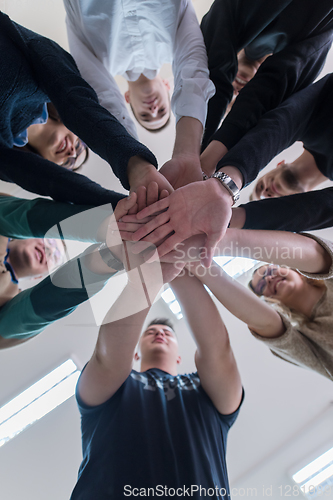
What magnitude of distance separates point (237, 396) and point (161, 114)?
4.93 feet

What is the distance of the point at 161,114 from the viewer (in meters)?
1.59

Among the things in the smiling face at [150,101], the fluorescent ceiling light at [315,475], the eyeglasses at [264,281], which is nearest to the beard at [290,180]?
the eyeglasses at [264,281]

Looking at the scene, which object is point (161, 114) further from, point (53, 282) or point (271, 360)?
point (271, 360)

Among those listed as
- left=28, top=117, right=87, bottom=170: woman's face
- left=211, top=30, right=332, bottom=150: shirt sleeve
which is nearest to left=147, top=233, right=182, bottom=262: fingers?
left=211, top=30, right=332, bottom=150: shirt sleeve

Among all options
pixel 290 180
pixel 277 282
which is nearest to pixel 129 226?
pixel 277 282

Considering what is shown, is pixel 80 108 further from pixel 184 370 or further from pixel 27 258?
pixel 184 370

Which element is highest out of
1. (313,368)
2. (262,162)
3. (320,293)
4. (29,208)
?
(29,208)

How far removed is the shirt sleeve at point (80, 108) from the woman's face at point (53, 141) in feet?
2.09

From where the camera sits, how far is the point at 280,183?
1549 mm

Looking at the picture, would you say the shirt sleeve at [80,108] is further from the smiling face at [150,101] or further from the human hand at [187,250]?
the smiling face at [150,101]

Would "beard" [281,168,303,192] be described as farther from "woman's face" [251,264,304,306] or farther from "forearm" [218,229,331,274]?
"forearm" [218,229,331,274]

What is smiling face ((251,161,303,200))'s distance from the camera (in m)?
1.50

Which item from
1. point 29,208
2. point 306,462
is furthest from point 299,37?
point 306,462

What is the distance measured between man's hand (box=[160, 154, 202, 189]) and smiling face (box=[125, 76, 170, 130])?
856 millimetres
